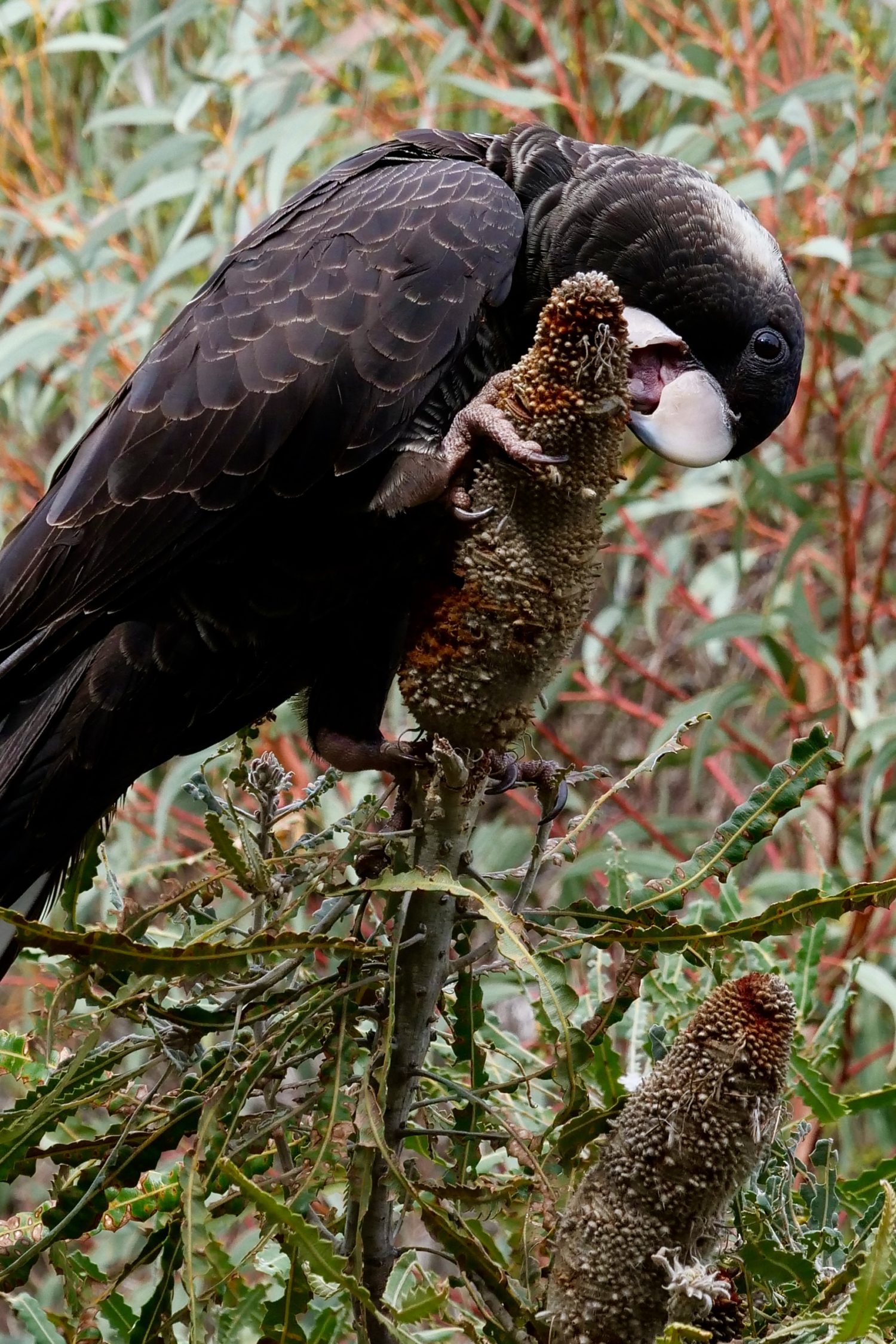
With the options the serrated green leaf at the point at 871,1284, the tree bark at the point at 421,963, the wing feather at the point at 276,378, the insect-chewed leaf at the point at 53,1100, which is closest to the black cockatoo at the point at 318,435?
the wing feather at the point at 276,378

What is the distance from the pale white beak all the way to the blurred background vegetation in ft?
1.86

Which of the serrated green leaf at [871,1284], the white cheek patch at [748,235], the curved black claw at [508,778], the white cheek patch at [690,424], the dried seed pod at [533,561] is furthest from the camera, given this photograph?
the white cheek patch at [748,235]

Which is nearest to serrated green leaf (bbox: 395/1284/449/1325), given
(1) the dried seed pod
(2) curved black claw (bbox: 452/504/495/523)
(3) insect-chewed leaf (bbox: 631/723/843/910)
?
(3) insect-chewed leaf (bbox: 631/723/843/910)

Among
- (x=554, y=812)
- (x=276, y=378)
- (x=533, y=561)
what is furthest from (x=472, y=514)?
(x=276, y=378)

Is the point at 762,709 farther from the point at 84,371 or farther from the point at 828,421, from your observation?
the point at 84,371

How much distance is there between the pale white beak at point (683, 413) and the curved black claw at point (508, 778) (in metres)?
0.53

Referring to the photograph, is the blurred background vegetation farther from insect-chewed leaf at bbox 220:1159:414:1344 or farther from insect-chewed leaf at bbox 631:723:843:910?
insect-chewed leaf at bbox 220:1159:414:1344

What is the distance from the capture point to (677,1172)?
1.15 meters

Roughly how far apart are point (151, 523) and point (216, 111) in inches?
78.3

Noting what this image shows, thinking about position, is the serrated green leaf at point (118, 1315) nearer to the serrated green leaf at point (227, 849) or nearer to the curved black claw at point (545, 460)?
the serrated green leaf at point (227, 849)

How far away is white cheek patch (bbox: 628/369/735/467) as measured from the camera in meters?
1.99

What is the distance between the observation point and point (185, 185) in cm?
304

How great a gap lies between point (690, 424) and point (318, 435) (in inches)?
21.3

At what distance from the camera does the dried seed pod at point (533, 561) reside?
130cm
